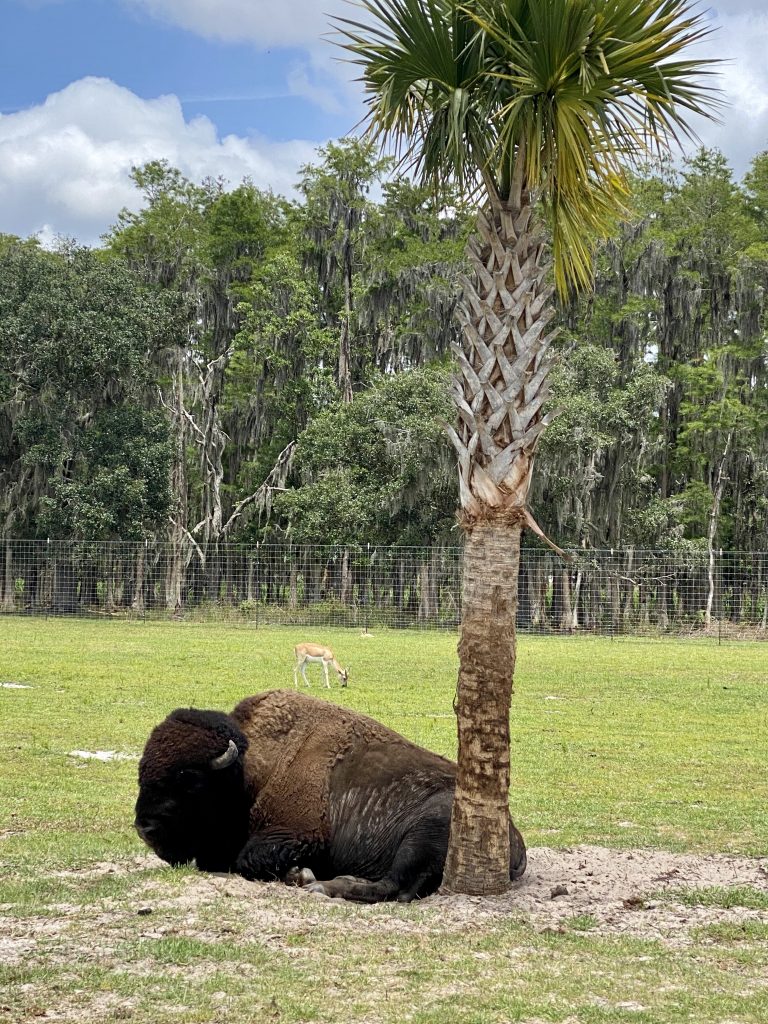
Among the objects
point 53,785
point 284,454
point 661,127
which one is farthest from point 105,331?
point 661,127

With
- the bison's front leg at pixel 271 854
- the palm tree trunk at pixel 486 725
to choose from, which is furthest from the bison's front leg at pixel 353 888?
the palm tree trunk at pixel 486 725

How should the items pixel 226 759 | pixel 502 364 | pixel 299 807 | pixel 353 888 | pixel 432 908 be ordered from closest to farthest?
pixel 432 908, pixel 502 364, pixel 353 888, pixel 226 759, pixel 299 807

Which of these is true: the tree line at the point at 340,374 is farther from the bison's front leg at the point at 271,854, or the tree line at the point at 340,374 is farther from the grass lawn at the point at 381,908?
the bison's front leg at the point at 271,854

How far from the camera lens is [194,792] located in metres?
7.57

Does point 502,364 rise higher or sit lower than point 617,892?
higher

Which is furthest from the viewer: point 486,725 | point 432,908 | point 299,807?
point 299,807

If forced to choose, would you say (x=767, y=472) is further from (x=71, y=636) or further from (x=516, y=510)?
(x=516, y=510)

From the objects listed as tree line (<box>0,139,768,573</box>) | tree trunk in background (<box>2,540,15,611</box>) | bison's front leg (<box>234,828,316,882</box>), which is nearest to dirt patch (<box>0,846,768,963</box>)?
bison's front leg (<box>234,828,316,882</box>)

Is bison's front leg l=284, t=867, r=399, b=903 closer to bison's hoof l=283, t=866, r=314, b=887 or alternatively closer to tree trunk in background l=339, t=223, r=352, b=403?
bison's hoof l=283, t=866, r=314, b=887

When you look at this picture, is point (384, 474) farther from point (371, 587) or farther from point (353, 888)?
point (353, 888)

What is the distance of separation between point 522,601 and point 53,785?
29093mm

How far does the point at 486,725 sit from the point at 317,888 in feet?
5.05

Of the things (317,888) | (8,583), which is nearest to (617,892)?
(317,888)

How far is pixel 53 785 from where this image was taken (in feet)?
A: 36.7
